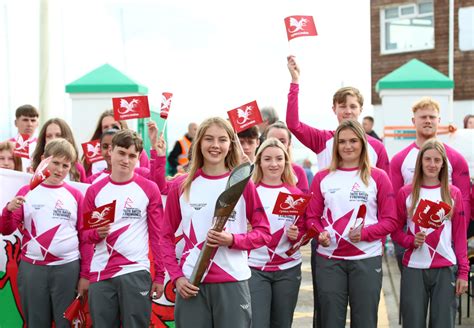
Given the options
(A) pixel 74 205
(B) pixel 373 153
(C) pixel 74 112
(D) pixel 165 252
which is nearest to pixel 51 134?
(A) pixel 74 205

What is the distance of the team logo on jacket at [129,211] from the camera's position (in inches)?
205

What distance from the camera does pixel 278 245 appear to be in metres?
5.36

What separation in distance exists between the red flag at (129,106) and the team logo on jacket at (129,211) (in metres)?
1.11

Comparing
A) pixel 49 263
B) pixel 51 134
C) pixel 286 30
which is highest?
pixel 286 30

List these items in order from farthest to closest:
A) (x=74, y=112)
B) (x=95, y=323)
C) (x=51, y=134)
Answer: (x=74, y=112)
(x=51, y=134)
(x=95, y=323)

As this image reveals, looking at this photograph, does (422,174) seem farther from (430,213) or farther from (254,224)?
(254,224)

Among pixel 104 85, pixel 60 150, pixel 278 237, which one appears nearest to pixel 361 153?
pixel 278 237

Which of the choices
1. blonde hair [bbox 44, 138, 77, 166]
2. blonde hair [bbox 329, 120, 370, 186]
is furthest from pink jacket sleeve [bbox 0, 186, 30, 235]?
blonde hair [bbox 329, 120, 370, 186]

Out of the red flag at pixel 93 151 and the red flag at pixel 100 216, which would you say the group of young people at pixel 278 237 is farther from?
the red flag at pixel 93 151

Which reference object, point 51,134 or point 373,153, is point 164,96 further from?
point 373,153

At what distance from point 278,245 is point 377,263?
2.36ft

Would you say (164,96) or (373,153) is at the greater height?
(164,96)

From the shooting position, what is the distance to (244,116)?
18.4 feet

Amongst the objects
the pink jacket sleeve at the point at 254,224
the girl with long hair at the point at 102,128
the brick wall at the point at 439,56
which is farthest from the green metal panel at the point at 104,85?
the brick wall at the point at 439,56
